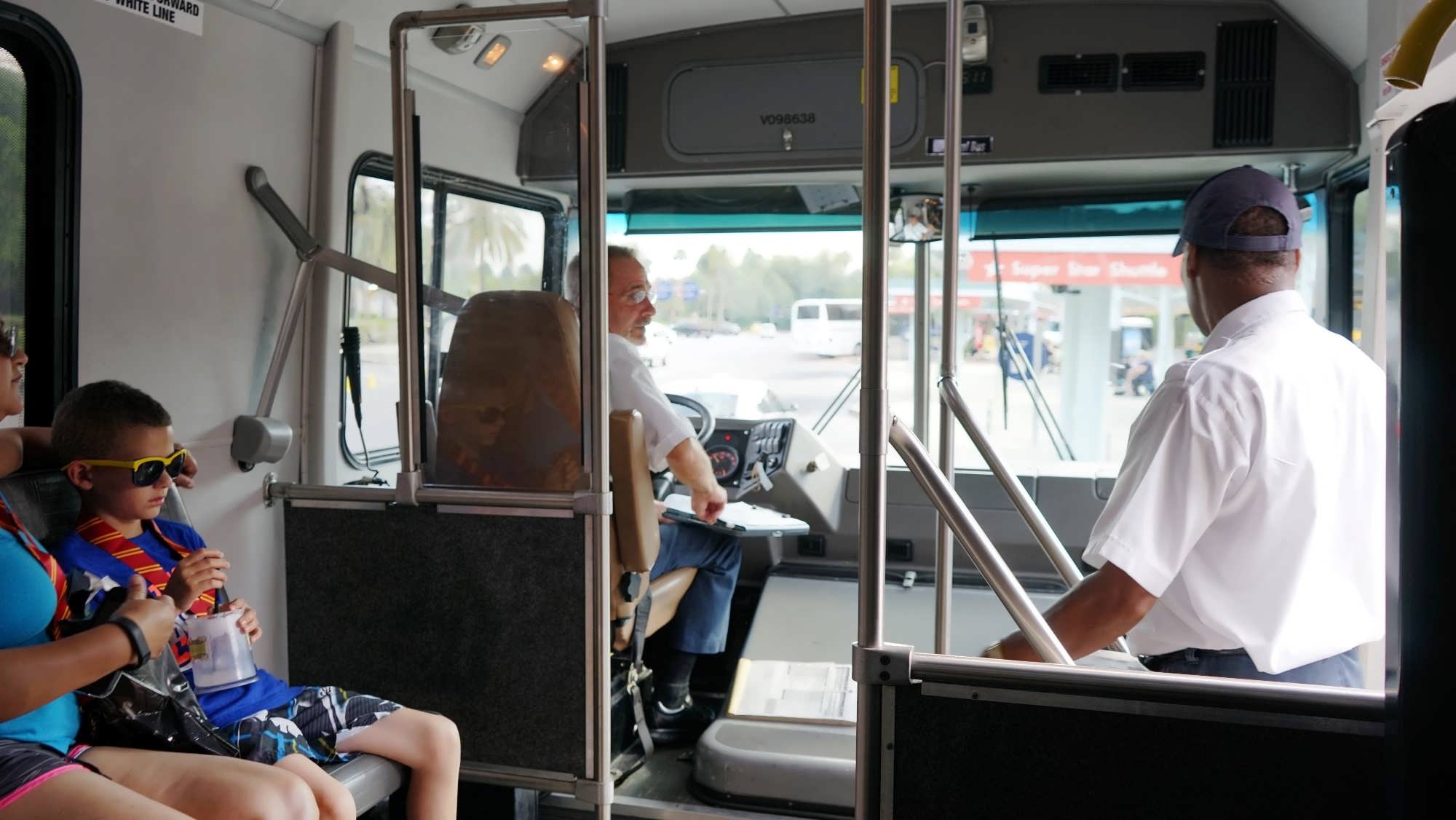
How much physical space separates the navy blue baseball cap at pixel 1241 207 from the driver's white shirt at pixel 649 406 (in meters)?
1.97

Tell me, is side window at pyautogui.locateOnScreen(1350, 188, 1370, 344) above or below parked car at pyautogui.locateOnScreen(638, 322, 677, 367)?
above

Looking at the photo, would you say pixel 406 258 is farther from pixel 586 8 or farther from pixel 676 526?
pixel 676 526

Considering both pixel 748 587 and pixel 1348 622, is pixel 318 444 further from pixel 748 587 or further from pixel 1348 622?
pixel 1348 622

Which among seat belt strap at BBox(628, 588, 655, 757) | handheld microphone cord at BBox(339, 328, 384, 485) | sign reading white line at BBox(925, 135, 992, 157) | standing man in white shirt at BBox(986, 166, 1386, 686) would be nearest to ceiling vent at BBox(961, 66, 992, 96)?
sign reading white line at BBox(925, 135, 992, 157)

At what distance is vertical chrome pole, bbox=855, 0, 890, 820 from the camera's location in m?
1.21

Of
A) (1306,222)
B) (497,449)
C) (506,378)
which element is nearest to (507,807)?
(497,449)

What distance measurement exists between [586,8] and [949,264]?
40.7 inches

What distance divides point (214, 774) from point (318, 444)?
176cm

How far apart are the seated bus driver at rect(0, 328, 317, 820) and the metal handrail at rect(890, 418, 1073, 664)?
1264mm

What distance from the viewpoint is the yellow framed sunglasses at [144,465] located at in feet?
6.91

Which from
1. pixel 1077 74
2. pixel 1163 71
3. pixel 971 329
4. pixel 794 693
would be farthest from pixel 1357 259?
pixel 794 693

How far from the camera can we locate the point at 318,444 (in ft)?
11.7

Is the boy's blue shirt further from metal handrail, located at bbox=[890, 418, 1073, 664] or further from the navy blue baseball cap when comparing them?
the navy blue baseball cap

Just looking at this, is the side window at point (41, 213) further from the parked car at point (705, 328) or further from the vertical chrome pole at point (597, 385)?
the parked car at point (705, 328)
